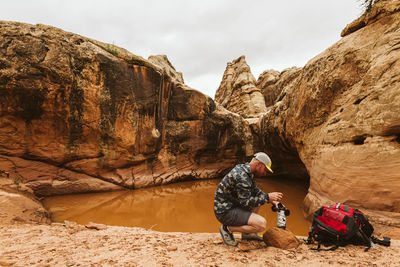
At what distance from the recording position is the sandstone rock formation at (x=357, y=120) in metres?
3.80

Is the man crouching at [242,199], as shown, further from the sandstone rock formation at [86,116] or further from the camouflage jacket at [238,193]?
the sandstone rock formation at [86,116]

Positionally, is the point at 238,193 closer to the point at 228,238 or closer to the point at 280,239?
the point at 228,238

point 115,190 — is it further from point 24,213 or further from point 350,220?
point 350,220

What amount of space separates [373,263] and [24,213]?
21.0ft

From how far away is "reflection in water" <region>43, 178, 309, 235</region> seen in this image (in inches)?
203

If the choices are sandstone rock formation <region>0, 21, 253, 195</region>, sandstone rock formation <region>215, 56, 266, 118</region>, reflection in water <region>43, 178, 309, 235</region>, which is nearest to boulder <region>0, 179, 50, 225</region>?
reflection in water <region>43, 178, 309, 235</region>

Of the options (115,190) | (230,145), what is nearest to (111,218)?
(115,190)

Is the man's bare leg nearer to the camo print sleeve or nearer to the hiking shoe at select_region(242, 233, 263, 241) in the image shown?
the camo print sleeve

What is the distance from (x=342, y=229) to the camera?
2586mm

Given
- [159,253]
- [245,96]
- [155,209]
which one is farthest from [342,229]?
[245,96]

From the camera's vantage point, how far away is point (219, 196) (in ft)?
8.91

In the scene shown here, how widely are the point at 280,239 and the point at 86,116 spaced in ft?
28.0

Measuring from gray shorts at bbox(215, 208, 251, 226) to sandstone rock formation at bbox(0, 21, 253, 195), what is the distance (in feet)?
24.3

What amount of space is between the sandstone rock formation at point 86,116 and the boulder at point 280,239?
7.67 metres
